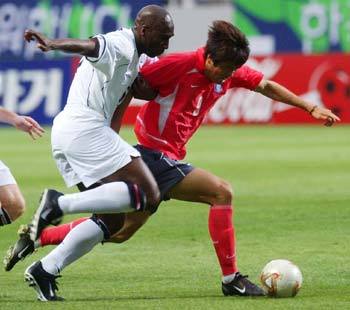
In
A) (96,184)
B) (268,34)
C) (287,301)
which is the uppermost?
(96,184)

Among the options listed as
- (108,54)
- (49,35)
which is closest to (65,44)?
(108,54)

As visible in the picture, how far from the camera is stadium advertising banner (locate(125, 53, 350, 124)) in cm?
3278

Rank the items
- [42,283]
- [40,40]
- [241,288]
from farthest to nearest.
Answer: [241,288] < [42,283] < [40,40]

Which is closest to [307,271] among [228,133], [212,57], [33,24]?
[212,57]

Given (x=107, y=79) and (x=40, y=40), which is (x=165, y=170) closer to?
(x=107, y=79)

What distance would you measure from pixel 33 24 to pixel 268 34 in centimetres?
955

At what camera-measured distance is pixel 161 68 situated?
8.59 meters

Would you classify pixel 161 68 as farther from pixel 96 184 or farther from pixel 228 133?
pixel 228 133

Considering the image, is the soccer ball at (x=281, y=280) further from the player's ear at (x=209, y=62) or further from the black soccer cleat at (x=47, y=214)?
the black soccer cleat at (x=47, y=214)

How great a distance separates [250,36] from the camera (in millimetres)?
45625

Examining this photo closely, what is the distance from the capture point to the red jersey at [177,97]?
860cm

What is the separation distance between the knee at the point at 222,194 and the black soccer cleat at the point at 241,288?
1.74 feet

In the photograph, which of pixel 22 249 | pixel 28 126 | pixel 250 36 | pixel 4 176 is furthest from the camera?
pixel 250 36

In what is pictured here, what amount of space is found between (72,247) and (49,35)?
3236 cm
